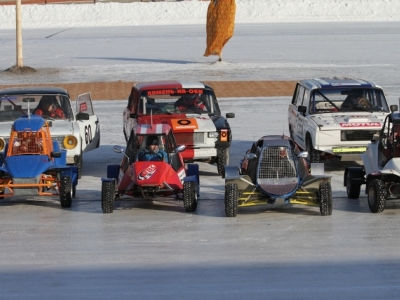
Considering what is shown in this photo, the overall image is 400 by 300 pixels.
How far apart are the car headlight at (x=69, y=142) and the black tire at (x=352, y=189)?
5156 millimetres

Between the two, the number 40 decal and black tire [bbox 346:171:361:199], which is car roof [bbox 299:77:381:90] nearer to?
black tire [bbox 346:171:361:199]

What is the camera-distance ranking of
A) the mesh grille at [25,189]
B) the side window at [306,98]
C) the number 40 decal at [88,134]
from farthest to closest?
the side window at [306,98] < the number 40 decal at [88,134] < the mesh grille at [25,189]

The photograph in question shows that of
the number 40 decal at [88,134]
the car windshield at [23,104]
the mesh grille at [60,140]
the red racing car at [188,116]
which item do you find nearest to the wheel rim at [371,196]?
the red racing car at [188,116]

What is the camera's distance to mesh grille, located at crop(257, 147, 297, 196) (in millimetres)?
14277

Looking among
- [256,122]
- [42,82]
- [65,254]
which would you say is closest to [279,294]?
[65,254]

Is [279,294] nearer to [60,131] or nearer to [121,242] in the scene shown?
[121,242]

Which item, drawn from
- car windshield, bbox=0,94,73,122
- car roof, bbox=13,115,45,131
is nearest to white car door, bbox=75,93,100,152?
car windshield, bbox=0,94,73,122

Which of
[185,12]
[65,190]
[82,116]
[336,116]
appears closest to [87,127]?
[82,116]

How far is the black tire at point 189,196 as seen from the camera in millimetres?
14414

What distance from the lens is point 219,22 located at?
38750 millimetres

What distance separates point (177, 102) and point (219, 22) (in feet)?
66.1

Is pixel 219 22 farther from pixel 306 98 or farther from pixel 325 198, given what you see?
pixel 325 198

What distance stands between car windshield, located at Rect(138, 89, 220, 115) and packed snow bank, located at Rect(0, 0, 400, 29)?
4540 cm

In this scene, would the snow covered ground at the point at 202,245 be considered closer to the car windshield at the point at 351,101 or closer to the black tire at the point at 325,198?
the black tire at the point at 325,198
